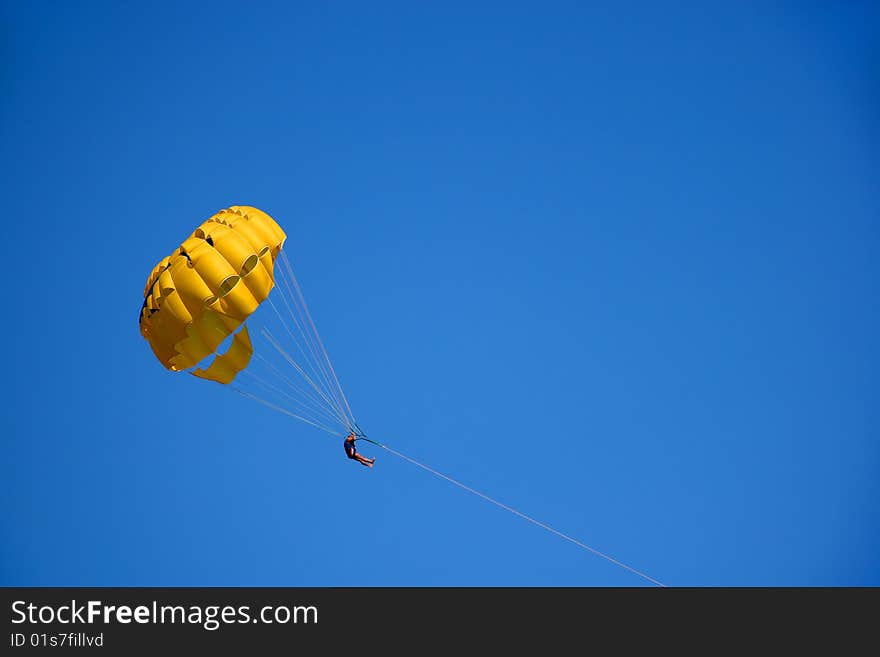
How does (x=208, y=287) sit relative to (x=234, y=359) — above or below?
below

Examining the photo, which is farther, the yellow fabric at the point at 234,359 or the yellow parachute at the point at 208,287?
the yellow fabric at the point at 234,359

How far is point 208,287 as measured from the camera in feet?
82.5

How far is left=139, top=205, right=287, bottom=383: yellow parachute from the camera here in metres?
25.2

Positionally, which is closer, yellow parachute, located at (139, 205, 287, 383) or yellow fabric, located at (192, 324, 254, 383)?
yellow parachute, located at (139, 205, 287, 383)

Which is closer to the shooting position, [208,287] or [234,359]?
[208,287]

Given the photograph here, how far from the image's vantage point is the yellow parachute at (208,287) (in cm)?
2516
